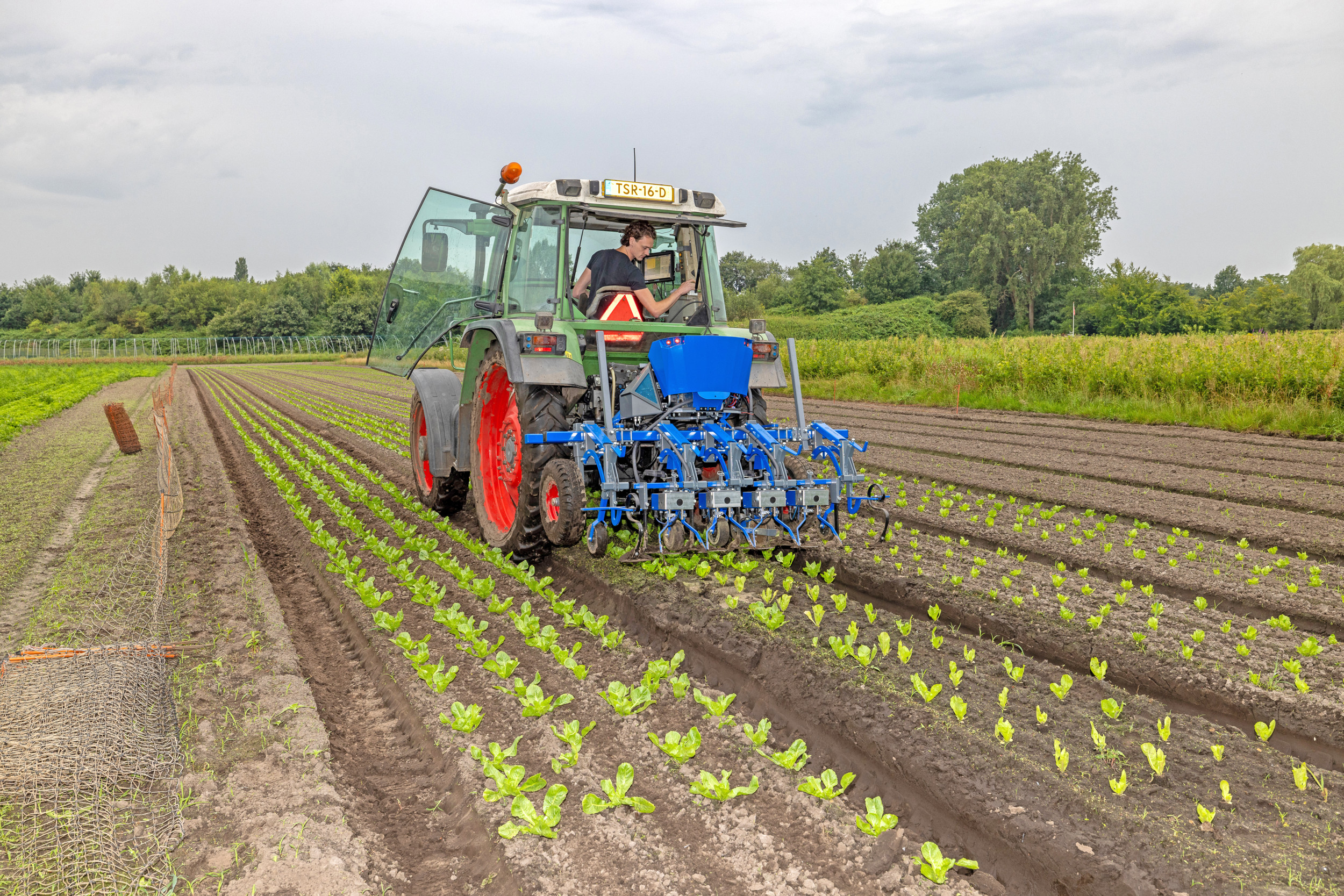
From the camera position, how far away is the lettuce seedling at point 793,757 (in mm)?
3105

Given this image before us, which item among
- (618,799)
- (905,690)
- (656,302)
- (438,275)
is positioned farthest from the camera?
(438,275)

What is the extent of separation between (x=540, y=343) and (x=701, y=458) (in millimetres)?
1321

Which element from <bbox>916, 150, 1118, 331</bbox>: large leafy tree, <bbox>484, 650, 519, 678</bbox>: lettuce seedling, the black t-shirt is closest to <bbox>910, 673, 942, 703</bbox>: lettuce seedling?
<bbox>484, 650, 519, 678</bbox>: lettuce seedling

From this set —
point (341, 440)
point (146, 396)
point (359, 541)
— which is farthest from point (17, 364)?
point (359, 541)

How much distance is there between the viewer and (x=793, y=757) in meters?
3.12

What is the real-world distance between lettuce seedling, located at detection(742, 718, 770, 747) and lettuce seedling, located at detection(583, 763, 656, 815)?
21.9 inches

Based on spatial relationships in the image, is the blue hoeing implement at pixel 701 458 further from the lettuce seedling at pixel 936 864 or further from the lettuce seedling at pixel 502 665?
the lettuce seedling at pixel 936 864

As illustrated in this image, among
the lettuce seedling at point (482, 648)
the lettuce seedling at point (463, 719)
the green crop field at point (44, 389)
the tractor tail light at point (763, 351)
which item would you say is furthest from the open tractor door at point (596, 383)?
the green crop field at point (44, 389)

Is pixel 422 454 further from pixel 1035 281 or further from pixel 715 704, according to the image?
pixel 1035 281

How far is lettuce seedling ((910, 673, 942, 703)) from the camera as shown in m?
3.42

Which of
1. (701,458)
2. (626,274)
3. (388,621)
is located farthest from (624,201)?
(388,621)

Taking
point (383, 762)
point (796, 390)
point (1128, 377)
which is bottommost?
point (383, 762)

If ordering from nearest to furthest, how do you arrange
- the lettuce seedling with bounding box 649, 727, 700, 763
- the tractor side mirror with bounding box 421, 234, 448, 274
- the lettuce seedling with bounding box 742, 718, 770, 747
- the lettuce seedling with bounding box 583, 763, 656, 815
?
→ the lettuce seedling with bounding box 583, 763, 656, 815 → the lettuce seedling with bounding box 649, 727, 700, 763 → the lettuce seedling with bounding box 742, 718, 770, 747 → the tractor side mirror with bounding box 421, 234, 448, 274

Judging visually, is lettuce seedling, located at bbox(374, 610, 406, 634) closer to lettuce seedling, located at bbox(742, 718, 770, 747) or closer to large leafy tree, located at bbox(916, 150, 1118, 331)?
lettuce seedling, located at bbox(742, 718, 770, 747)
